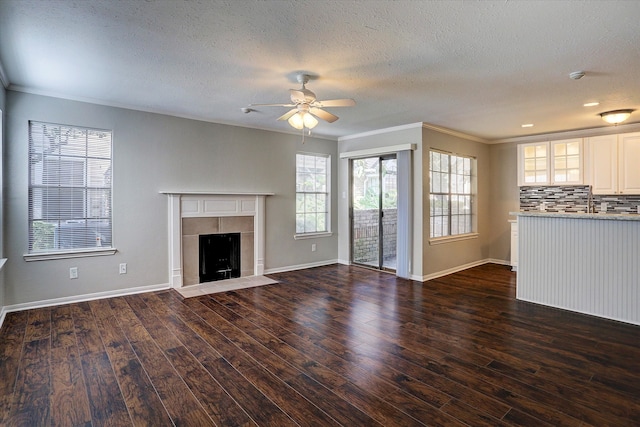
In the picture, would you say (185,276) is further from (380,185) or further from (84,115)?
(380,185)

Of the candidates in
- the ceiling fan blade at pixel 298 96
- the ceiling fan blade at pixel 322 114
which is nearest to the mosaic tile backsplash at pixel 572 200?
the ceiling fan blade at pixel 322 114

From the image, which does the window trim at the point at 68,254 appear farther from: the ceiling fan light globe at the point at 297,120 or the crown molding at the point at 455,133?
the crown molding at the point at 455,133

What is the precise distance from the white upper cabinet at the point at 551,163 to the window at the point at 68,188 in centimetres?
674

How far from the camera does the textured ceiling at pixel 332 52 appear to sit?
2.25 m

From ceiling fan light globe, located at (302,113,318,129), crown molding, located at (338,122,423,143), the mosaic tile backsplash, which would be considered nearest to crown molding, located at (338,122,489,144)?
crown molding, located at (338,122,423,143)

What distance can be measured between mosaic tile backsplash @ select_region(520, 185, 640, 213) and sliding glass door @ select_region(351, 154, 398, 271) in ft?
9.03

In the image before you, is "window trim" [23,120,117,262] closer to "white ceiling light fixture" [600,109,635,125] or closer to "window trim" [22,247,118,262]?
"window trim" [22,247,118,262]

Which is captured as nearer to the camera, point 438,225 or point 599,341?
point 599,341

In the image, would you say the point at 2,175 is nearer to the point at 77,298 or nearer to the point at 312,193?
the point at 77,298

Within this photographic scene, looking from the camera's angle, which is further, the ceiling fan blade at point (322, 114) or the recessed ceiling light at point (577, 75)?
the ceiling fan blade at point (322, 114)

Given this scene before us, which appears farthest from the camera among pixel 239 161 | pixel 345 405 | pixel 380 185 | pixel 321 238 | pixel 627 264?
pixel 321 238

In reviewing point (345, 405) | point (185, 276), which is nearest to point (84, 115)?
point (185, 276)

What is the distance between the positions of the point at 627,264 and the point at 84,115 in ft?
21.3

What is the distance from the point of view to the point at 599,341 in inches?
124
